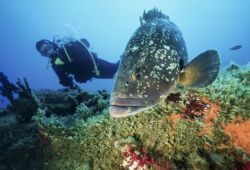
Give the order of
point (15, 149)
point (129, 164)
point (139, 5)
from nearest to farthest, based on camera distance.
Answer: point (129, 164) → point (15, 149) → point (139, 5)

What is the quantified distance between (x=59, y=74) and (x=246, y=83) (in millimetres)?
6374

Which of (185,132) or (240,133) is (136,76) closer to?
(185,132)

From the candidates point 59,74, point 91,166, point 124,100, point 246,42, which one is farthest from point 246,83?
point 246,42

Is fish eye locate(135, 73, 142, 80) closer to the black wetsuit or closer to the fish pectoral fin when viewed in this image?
the fish pectoral fin

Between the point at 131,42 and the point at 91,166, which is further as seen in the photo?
the point at 91,166

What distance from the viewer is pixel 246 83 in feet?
13.0

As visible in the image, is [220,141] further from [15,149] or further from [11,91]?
[11,91]

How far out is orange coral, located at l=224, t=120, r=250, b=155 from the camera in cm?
366

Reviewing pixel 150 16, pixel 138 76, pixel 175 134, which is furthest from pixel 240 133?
pixel 150 16

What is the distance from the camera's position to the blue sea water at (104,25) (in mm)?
134250

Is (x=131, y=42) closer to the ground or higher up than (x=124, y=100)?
higher up

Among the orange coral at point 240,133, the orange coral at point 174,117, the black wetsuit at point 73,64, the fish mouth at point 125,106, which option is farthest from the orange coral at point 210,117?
the black wetsuit at point 73,64

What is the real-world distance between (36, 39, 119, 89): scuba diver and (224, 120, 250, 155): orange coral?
5.70m

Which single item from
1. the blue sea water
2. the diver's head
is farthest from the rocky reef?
the blue sea water
